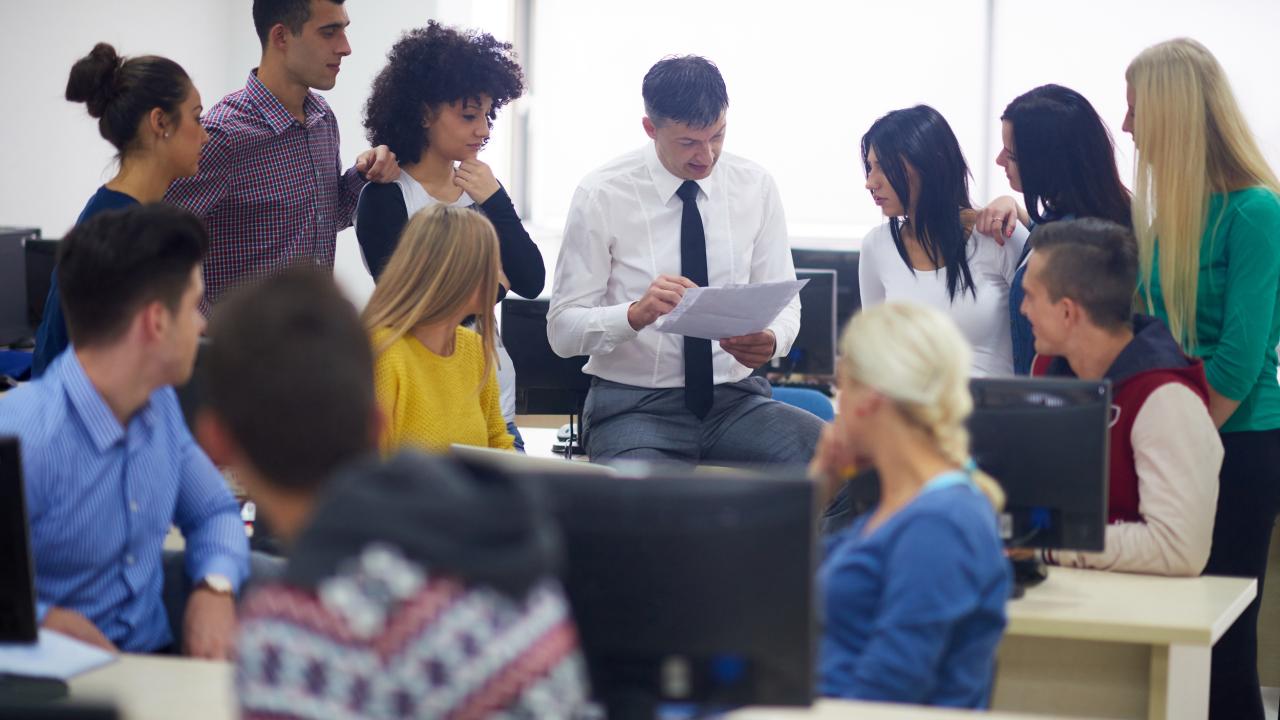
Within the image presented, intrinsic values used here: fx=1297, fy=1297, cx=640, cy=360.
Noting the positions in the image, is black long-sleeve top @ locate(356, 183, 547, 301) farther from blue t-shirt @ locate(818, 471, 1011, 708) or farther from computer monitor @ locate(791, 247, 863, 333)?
blue t-shirt @ locate(818, 471, 1011, 708)

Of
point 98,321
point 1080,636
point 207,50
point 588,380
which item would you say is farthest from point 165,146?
point 207,50

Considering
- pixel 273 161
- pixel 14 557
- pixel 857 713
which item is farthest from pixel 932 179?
pixel 14 557

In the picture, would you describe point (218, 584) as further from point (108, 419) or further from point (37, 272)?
point (37, 272)

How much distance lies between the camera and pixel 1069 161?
313 centimetres

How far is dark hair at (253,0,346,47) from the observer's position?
3338mm

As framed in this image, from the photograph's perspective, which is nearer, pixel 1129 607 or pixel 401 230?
pixel 1129 607

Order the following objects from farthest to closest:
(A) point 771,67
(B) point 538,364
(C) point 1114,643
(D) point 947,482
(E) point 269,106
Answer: (A) point 771,67, (B) point 538,364, (E) point 269,106, (C) point 1114,643, (D) point 947,482

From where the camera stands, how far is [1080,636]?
2162 mm

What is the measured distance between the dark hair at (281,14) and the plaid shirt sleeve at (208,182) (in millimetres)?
312

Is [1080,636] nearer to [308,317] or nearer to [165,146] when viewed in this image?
[308,317]

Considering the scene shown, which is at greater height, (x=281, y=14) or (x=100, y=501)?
(x=281, y=14)

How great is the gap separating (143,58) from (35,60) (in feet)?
9.16

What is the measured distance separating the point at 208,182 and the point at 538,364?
1079 mm

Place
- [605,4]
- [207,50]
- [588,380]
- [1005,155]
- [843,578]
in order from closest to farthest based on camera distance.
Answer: [843,578] → [1005,155] → [588,380] → [207,50] → [605,4]
